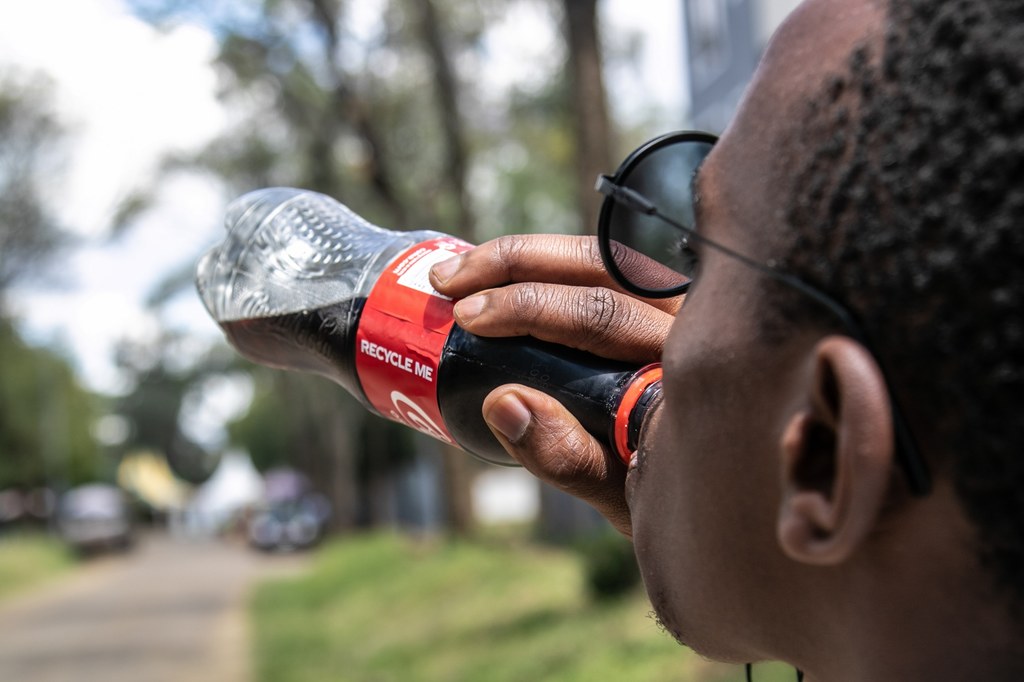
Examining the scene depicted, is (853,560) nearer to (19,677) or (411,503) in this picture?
(19,677)

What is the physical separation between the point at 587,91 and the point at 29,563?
76.6ft

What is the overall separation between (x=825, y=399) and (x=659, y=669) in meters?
6.28

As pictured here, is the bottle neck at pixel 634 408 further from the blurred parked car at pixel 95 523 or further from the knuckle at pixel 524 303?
the blurred parked car at pixel 95 523

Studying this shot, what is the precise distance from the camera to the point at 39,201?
30.5 m

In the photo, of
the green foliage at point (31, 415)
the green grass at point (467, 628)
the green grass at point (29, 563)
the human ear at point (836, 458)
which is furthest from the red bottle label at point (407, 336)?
the green foliage at point (31, 415)

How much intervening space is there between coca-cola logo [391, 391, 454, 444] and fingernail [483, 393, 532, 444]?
18 centimetres

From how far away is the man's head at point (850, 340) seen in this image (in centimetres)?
94

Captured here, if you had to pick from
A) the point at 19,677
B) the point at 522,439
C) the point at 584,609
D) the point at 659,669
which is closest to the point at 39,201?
the point at 19,677

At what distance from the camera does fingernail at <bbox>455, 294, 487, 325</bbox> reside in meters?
1.48

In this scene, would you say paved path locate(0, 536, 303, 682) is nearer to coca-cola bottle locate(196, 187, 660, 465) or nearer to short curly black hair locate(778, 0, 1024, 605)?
coca-cola bottle locate(196, 187, 660, 465)

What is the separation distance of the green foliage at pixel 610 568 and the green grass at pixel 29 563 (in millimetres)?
16753

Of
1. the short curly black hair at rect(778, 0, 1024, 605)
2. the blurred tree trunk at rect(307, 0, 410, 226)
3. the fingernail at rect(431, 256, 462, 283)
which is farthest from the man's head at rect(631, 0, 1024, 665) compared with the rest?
the blurred tree trunk at rect(307, 0, 410, 226)

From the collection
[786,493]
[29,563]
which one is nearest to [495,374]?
[786,493]

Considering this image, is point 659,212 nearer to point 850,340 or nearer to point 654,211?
point 654,211
